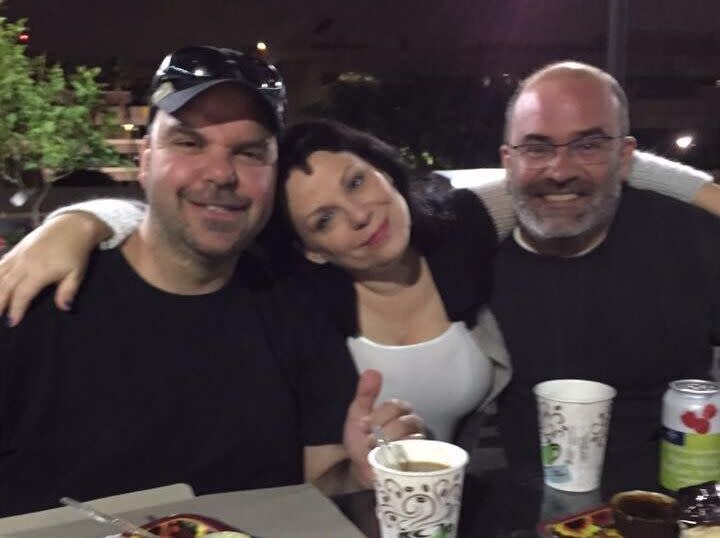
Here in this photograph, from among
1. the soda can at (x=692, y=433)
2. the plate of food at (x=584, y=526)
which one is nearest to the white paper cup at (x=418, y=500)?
the plate of food at (x=584, y=526)

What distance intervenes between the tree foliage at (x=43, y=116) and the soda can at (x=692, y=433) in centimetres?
294

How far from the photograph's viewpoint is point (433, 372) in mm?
1562

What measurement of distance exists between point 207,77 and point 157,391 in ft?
1.72

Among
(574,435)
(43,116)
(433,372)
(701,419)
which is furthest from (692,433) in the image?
(43,116)

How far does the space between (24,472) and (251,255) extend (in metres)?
0.53

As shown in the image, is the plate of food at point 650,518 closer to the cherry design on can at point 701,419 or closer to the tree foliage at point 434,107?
the cherry design on can at point 701,419

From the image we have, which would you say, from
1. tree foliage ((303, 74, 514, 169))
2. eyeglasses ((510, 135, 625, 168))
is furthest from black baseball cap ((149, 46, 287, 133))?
tree foliage ((303, 74, 514, 169))

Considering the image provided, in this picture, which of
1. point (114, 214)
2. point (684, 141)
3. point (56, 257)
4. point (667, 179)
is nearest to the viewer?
point (56, 257)

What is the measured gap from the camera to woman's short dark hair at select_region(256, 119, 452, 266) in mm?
1486

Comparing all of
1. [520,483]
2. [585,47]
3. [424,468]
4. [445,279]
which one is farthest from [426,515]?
[585,47]

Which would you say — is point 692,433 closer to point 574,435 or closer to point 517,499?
point 574,435

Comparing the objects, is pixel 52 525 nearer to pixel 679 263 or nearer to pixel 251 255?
pixel 251 255

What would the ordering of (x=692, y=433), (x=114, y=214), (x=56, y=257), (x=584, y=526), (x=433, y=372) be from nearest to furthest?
(x=584, y=526), (x=692, y=433), (x=56, y=257), (x=114, y=214), (x=433, y=372)

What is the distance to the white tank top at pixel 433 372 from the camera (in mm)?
1552
